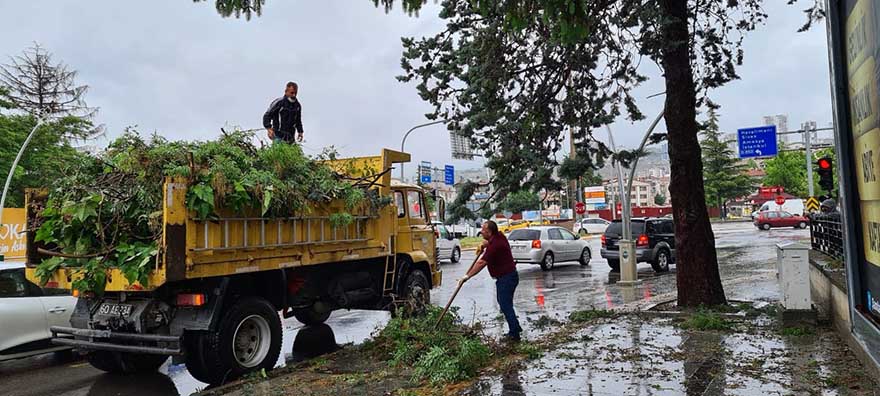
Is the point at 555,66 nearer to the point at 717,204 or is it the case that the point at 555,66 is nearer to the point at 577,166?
the point at 577,166

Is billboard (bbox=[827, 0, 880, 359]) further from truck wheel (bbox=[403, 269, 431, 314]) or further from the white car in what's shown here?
the white car

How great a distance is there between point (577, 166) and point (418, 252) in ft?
12.0

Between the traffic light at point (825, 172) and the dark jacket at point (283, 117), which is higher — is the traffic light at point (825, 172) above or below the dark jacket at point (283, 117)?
below

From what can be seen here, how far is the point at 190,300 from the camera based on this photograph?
271 inches

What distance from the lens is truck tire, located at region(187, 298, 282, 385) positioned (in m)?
6.93

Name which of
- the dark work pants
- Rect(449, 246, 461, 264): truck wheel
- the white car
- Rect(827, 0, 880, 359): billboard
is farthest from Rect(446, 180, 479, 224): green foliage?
Rect(449, 246, 461, 264): truck wheel

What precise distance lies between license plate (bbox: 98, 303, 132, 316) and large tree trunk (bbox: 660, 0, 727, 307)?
27.1 feet

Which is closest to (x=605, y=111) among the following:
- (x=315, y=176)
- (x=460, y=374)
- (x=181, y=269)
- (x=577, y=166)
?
(x=577, y=166)

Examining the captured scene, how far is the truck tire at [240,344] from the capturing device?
6934 mm

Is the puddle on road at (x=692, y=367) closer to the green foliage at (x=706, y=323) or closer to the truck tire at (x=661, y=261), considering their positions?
the green foliage at (x=706, y=323)

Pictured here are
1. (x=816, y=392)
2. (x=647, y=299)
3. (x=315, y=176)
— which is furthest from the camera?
(x=647, y=299)

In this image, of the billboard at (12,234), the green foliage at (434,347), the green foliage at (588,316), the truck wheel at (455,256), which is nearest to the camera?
the green foliage at (434,347)

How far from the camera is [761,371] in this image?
596 cm

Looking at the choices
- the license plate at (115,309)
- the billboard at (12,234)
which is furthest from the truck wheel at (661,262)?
the billboard at (12,234)
